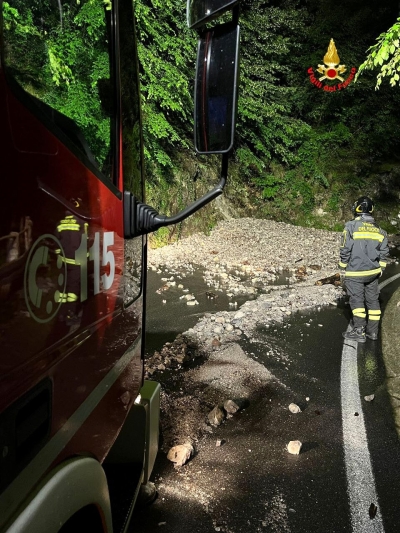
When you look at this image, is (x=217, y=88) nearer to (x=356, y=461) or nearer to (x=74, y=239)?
(x=74, y=239)

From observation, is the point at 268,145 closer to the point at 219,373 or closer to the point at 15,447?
the point at 219,373

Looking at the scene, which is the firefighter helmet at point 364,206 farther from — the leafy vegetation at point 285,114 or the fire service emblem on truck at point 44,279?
the fire service emblem on truck at point 44,279

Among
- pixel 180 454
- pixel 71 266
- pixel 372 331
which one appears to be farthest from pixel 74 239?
pixel 372 331

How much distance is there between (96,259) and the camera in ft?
5.45

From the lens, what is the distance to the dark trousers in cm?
627

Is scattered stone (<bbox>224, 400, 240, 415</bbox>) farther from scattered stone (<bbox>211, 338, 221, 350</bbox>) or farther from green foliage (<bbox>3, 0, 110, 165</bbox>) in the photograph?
green foliage (<bbox>3, 0, 110, 165</bbox>)

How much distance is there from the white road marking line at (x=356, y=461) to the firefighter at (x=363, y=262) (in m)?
1.25

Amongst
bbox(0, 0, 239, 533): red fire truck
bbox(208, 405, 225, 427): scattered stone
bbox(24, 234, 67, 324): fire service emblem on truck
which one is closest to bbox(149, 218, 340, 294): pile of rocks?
bbox(208, 405, 225, 427): scattered stone

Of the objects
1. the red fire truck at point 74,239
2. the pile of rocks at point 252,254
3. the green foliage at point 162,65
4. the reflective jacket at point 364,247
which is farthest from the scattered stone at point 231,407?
the green foliage at point 162,65

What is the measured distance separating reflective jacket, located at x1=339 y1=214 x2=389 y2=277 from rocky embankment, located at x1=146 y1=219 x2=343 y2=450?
4.61 feet

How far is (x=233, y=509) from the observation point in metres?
2.98

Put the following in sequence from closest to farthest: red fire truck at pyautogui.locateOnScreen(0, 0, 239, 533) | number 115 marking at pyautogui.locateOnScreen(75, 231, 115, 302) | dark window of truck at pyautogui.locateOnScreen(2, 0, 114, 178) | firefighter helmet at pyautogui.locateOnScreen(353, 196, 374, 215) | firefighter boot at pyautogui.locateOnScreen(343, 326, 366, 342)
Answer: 1. red fire truck at pyautogui.locateOnScreen(0, 0, 239, 533)
2. dark window of truck at pyautogui.locateOnScreen(2, 0, 114, 178)
3. number 115 marking at pyautogui.locateOnScreen(75, 231, 115, 302)
4. firefighter helmet at pyautogui.locateOnScreen(353, 196, 374, 215)
5. firefighter boot at pyautogui.locateOnScreen(343, 326, 366, 342)

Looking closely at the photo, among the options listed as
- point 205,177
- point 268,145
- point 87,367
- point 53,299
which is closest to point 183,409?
point 87,367

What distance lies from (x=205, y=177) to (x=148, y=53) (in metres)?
4.65
